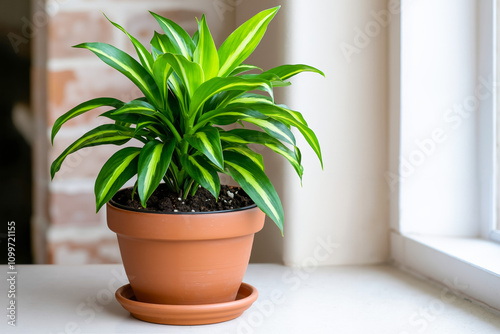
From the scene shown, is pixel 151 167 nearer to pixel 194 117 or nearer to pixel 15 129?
pixel 194 117

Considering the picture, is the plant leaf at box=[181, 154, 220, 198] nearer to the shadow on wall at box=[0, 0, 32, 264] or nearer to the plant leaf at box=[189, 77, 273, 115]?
the plant leaf at box=[189, 77, 273, 115]

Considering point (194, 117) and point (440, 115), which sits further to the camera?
point (440, 115)

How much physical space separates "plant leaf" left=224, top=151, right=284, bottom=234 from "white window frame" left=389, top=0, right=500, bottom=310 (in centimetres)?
35

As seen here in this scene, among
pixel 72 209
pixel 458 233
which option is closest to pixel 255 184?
pixel 458 233

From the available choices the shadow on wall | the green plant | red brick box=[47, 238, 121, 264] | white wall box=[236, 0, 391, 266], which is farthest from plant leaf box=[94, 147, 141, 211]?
the shadow on wall

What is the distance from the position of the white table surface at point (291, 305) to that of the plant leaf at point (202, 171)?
20cm

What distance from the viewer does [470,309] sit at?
2.76 ft

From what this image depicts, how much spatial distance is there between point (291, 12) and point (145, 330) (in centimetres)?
70

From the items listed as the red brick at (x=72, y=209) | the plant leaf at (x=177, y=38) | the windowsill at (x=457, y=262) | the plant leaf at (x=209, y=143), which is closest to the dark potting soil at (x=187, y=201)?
the plant leaf at (x=209, y=143)

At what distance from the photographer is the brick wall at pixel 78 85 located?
52.0 inches

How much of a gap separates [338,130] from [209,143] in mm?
481

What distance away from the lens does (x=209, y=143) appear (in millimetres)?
719

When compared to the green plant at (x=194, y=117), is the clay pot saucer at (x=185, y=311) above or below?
below

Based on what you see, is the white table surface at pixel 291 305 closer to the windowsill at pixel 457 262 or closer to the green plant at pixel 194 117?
the windowsill at pixel 457 262
